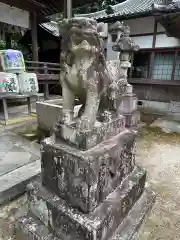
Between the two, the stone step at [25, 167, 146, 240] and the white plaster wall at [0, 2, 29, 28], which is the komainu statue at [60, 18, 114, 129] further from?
the white plaster wall at [0, 2, 29, 28]

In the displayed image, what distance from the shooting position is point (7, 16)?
275 inches

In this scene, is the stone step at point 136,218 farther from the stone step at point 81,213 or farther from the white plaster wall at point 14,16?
the white plaster wall at point 14,16

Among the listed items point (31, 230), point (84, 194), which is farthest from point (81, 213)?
point (31, 230)

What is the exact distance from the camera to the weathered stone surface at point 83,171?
139 cm

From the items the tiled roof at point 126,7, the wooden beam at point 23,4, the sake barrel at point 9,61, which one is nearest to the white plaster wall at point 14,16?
the wooden beam at point 23,4

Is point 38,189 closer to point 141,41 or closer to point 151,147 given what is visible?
point 151,147

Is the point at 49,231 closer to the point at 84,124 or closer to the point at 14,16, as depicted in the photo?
the point at 84,124

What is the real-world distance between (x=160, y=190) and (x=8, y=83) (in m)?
4.42

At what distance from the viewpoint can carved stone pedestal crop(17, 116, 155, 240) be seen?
140cm

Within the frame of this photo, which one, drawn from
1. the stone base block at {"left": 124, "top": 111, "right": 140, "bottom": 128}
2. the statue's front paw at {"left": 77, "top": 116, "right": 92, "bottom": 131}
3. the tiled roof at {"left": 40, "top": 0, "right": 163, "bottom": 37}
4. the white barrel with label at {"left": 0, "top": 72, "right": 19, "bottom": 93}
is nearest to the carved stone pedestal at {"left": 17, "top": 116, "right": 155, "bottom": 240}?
the statue's front paw at {"left": 77, "top": 116, "right": 92, "bottom": 131}

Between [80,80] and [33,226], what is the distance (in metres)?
1.43

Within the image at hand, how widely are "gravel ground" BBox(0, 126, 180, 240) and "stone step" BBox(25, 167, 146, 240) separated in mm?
391

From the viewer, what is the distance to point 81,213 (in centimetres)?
146

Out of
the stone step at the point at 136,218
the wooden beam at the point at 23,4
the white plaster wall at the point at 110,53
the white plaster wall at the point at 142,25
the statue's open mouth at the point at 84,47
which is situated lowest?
the stone step at the point at 136,218
